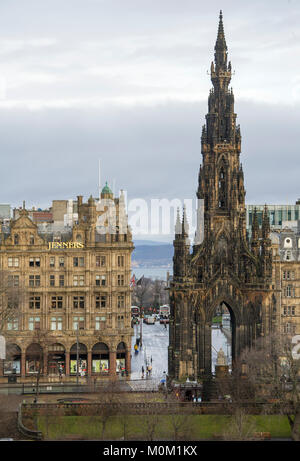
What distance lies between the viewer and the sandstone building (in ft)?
437

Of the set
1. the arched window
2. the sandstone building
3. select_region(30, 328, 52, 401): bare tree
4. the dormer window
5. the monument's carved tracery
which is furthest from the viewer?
the dormer window

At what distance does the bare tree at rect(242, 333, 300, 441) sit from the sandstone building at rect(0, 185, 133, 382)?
990 inches

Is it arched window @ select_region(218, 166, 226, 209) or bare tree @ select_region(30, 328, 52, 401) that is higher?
arched window @ select_region(218, 166, 226, 209)

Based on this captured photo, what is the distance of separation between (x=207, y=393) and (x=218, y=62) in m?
51.6

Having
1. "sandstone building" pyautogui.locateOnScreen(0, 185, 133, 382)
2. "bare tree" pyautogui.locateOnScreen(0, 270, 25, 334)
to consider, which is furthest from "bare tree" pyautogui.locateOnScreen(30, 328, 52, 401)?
"bare tree" pyautogui.locateOnScreen(0, 270, 25, 334)

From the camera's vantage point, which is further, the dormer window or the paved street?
the dormer window

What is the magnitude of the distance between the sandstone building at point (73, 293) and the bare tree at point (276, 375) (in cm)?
2514

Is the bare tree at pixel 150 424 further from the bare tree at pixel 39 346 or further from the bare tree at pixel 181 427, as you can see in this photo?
the bare tree at pixel 39 346

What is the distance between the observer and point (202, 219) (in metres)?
127

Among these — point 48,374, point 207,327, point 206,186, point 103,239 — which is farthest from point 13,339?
point 206,186

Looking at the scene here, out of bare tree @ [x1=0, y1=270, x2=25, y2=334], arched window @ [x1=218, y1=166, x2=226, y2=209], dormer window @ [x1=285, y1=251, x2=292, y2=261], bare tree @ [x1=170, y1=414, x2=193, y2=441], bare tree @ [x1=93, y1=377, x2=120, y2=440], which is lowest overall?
bare tree @ [x1=170, y1=414, x2=193, y2=441]

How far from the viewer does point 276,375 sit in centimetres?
10069

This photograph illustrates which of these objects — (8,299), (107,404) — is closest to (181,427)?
(107,404)

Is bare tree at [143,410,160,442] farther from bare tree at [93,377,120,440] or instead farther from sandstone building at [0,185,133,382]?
sandstone building at [0,185,133,382]
